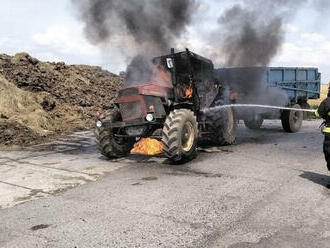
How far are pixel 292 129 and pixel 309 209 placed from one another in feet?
31.7

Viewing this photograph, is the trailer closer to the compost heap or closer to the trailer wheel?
the trailer wheel

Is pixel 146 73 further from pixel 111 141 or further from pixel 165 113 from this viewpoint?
pixel 111 141

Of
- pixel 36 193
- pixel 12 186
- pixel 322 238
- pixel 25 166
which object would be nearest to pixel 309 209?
pixel 322 238

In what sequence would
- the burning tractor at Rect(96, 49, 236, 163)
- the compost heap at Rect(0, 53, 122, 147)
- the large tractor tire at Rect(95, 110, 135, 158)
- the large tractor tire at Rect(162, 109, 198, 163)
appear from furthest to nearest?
the compost heap at Rect(0, 53, 122, 147) < the large tractor tire at Rect(95, 110, 135, 158) < the burning tractor at Rect(96, 49, 236, 163) < the large tractor tire at Rect(162, 109, 198, 163)

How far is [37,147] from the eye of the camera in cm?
1334

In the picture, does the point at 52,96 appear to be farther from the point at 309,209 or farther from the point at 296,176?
the point at 309,209

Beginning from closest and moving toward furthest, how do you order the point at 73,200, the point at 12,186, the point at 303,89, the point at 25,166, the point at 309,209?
the point at 309,209 → the point at 73,200 → the point at 12,186 → the point at 25,166 → the point at 303,89

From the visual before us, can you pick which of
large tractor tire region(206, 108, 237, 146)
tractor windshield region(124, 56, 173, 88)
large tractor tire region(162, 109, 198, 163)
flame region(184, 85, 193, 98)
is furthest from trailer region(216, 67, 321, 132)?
large tractor tire region(162, 109, 198, 163)

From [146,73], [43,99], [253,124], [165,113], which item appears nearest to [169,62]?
[146,73]

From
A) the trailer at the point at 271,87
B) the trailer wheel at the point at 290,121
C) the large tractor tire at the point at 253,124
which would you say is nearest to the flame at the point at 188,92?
the trailer at the point at 271,87

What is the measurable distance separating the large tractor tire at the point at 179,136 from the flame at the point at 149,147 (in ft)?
4.42

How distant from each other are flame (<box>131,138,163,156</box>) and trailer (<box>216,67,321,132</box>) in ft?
11.5

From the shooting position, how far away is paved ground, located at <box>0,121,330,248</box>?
17.5 feet

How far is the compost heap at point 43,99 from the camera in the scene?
15558 millimetres
